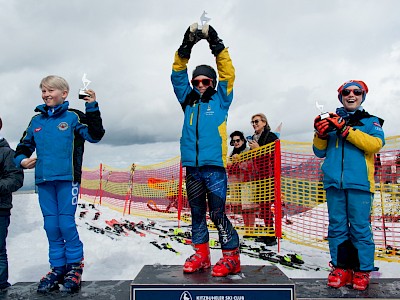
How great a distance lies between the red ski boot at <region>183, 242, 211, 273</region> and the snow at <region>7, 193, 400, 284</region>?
1.70 metres

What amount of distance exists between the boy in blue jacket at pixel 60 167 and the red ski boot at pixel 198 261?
1049 mm

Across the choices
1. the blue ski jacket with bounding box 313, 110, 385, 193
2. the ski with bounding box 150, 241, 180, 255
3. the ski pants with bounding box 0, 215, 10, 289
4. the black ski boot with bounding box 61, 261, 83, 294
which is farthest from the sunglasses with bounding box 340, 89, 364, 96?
the ski pants with bounding box 0, 215, 10, 289

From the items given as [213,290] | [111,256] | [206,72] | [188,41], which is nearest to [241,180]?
[111,256]

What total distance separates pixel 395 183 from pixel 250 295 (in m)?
4.64

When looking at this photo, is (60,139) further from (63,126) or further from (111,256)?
(111,256)

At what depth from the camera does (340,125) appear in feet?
11.3

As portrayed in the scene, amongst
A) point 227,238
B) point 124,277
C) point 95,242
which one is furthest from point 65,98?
point 95,242

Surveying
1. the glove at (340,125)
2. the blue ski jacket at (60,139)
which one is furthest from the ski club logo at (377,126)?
the blue ski jacket at (60,139)

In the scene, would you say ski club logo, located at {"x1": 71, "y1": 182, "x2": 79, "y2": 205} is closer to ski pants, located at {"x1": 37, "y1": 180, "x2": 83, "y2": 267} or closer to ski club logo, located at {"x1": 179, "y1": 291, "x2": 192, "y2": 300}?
ski pants, located at {"x1": 37, "y1": 180, "x2": 83, "y2": 267}

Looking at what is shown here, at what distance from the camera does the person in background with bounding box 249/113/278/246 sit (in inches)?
261

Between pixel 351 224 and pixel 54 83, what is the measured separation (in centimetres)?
314

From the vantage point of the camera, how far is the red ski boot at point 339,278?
356 centimetres

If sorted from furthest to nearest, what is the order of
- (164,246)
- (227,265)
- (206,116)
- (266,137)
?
(266,137)
(164,246)
(206,116)
(227,265)

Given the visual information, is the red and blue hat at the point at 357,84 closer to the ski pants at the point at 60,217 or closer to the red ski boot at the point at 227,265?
the red ski boot at the point at 227,265
